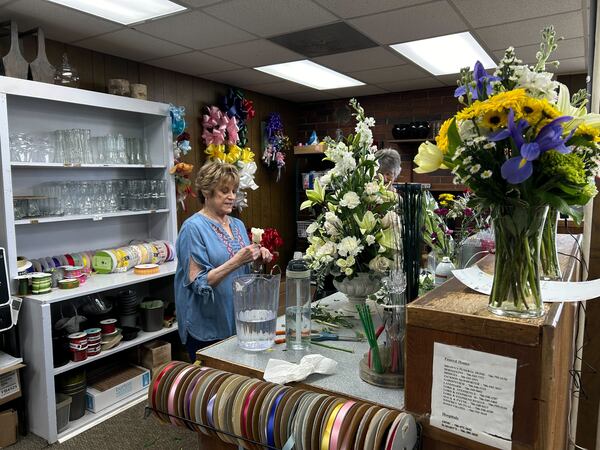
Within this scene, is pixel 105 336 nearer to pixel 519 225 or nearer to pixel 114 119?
pixel 114 119

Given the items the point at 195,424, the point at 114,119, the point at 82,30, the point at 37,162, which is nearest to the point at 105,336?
the point at 37,162

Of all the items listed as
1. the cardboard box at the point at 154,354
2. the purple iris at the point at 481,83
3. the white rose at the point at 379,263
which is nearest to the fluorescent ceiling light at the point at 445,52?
the white rose at the point at 379,263

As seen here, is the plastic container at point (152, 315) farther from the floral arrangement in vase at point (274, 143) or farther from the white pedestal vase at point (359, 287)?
the floral arrangement in vase at point (274, 143)

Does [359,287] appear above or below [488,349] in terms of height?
below

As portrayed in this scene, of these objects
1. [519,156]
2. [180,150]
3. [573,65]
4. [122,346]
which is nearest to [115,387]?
[122,346]

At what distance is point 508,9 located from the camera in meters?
2.68

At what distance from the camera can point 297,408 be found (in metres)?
0.98

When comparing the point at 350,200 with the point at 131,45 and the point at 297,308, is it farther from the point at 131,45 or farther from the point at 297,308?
the point at 131,45

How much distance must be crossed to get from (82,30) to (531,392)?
3.19 meters

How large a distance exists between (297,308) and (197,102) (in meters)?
3.39

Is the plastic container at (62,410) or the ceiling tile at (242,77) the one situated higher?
the ceiling tile at (242,77)

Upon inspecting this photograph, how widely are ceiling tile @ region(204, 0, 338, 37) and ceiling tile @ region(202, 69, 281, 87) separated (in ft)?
3.71

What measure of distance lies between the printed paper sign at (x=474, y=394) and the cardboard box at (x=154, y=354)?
107 inches

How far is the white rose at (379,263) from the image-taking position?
168 cm
